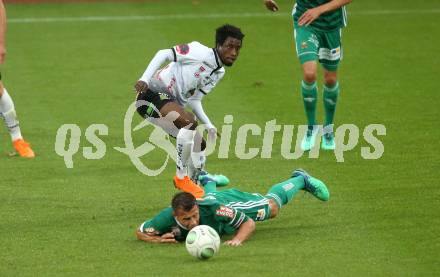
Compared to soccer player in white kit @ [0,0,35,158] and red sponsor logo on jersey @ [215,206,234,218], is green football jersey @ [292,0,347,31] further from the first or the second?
red sponsor logo on jersey @ [215,206,234,218]

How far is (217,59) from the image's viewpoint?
37.2 ft

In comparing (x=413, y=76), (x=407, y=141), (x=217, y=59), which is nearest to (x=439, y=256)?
(x=217, y=59)

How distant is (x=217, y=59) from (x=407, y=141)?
329cm

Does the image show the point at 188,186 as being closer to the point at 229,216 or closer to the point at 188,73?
the point at 188,73

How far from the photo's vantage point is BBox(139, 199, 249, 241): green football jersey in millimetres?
9344

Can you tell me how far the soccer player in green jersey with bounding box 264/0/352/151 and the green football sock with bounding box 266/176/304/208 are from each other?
2907mm

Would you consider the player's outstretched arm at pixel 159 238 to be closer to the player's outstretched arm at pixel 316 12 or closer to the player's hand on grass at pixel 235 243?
the player's hand on grass at pixel 235 243

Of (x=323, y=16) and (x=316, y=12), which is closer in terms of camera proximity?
(x=316, y=12)

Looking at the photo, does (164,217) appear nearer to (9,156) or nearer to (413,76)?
(9,156)

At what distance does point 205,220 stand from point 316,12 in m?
4.30

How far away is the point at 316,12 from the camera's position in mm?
12945

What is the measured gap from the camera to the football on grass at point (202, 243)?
8.79 meters

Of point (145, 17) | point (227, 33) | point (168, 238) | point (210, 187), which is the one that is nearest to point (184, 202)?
point (168, 238)

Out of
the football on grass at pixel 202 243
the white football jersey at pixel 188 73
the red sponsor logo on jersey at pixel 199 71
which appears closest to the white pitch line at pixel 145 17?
the white football jersey at pixel 188 73
